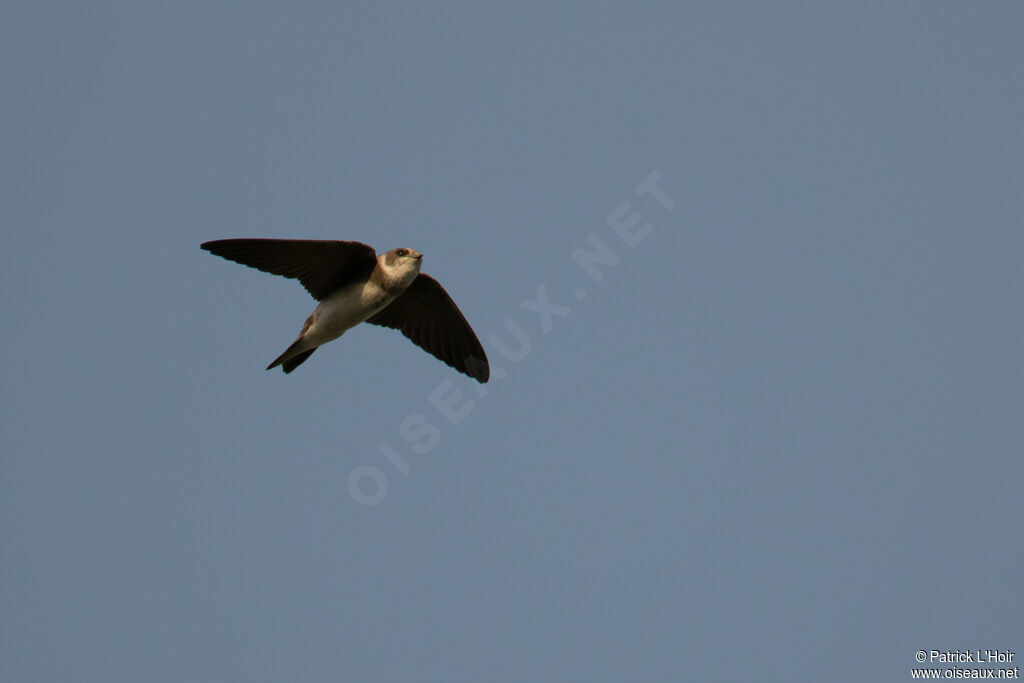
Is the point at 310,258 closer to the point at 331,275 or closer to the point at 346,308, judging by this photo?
the point at 331,275

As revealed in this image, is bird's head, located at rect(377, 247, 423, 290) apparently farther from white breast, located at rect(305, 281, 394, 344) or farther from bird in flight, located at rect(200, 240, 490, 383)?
white breast, located at rect(305, 281, 394, 344)

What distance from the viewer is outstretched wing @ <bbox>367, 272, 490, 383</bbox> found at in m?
11.3

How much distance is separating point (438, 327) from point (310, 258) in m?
1.76

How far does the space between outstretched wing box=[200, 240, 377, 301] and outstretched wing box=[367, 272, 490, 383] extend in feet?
2.99

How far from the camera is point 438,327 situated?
11.5 metres

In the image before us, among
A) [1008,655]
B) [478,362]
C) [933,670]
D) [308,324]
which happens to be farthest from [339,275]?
[1008,655]

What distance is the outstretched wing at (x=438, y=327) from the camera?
11266 mm

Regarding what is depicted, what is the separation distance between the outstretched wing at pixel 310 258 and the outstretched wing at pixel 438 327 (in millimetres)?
912

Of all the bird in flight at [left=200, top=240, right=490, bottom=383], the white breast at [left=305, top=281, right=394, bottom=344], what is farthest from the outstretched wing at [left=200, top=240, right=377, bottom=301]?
the white breast at [left=305, top=281, right=394, bottom=344]

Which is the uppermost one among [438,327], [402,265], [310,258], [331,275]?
[310,258]

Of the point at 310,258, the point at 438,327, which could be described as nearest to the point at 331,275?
the point at 310,258

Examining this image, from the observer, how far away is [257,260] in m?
10.2

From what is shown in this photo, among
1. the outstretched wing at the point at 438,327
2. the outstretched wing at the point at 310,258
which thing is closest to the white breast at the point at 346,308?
the outstretched wing at the point at 310,258

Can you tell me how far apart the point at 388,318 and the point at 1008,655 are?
825cm
